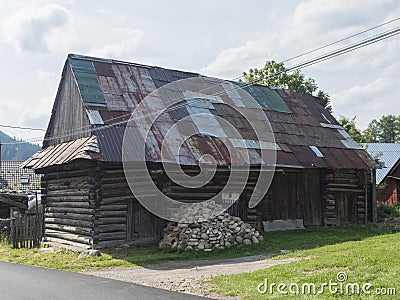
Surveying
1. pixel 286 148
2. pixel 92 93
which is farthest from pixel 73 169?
pixel 286 148

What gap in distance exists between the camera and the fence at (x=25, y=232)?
767 inches

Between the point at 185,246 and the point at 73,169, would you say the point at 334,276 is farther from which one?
the point at 73,169

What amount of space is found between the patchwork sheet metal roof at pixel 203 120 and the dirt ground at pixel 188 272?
14.5 ft

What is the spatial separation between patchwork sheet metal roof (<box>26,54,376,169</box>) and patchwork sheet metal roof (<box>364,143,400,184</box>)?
1167 centimetres

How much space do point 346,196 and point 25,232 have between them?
581 inches

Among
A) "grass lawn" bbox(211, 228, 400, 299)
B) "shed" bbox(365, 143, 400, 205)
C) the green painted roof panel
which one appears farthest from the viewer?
"shed" bbox(365, 143, 400, 205)

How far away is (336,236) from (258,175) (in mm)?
3864

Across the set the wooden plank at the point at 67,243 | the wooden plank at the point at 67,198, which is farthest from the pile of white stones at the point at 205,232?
the wooden plank at the point at 67,198

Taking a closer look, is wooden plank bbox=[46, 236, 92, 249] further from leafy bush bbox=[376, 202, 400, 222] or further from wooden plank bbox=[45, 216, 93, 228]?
leafy bush bbox=[376, 202, 400, 222]

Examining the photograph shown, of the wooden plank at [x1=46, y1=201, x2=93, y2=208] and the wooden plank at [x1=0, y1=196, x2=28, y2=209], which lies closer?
the wooden plank at [x1=46, y1=201, x2=93, y2=208]

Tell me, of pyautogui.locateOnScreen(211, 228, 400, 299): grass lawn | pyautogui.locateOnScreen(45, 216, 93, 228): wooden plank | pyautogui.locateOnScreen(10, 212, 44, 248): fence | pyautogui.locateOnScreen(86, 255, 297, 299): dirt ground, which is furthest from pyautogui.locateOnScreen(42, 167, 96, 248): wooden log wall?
pyautogui.locateOnScreen(211, 228, 400, 299): grass lawn

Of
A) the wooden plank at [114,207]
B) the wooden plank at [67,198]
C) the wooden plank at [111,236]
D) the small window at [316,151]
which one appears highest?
the small window at [316,151]

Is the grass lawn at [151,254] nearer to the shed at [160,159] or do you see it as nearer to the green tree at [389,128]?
the shed at [160,159]

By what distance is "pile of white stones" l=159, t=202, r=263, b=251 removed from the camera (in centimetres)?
1631
